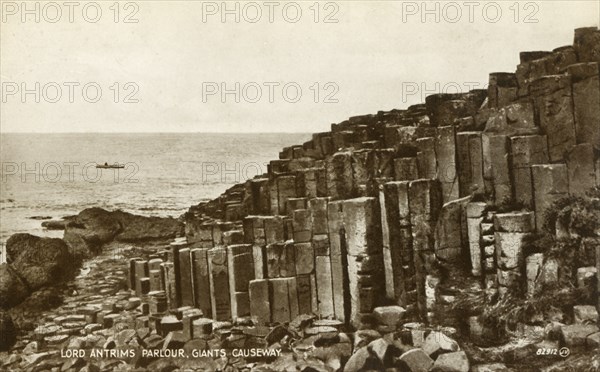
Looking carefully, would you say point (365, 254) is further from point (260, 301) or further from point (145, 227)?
point (145, 227)

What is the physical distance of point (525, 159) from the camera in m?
8.77

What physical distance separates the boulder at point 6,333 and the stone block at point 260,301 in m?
5.66

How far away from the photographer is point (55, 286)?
15.2 m

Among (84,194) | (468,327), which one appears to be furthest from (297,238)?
(84,194)

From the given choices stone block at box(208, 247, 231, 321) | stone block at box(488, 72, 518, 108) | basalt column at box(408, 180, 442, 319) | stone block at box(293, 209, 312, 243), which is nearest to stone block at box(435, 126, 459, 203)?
basalt column at box(408, 180, 442, 319)

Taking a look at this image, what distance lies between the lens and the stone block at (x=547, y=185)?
8484 mm

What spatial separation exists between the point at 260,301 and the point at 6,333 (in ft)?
19.7

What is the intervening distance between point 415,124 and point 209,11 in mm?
4987

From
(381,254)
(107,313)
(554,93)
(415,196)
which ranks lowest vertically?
(107,313)

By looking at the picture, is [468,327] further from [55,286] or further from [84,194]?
[84,194]

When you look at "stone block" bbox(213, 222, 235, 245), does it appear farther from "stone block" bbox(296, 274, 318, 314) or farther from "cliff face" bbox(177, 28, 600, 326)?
"stone block" bbox(296, 274, 318, 314)

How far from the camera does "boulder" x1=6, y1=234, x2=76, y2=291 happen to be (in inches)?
583

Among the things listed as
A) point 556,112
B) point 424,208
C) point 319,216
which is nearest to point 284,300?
point 319,216

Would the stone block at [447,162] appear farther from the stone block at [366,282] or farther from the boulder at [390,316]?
the boulder at [390,316]
